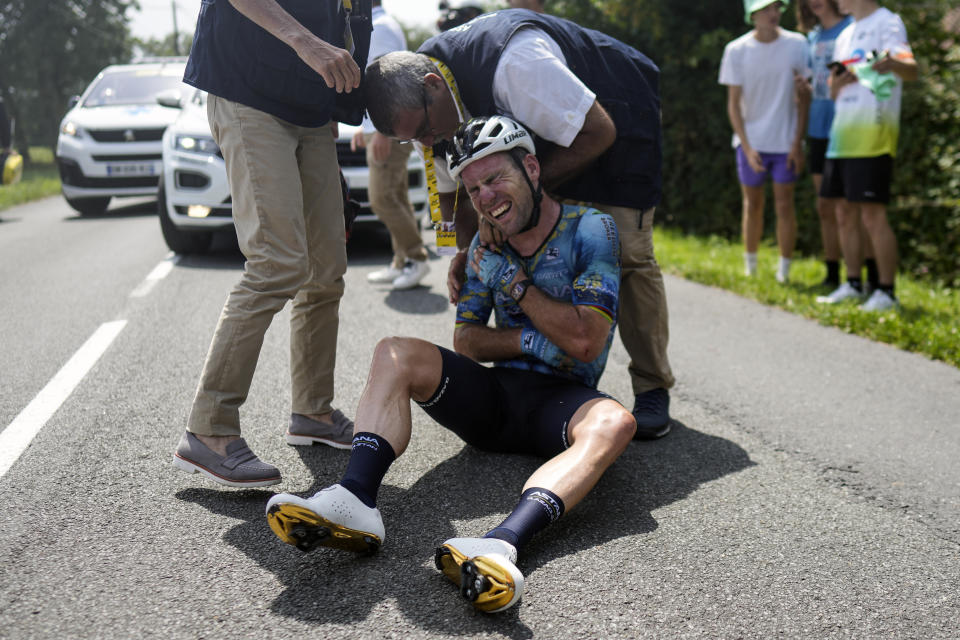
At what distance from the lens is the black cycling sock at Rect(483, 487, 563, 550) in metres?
2.63

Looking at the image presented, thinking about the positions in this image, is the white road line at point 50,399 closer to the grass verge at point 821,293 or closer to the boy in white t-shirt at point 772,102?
the grass verge at point 821,293

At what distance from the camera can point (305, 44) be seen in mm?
3100

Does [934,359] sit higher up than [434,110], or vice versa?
[434,110]

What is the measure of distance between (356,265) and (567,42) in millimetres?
5088

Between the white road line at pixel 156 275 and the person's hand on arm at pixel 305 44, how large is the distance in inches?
168

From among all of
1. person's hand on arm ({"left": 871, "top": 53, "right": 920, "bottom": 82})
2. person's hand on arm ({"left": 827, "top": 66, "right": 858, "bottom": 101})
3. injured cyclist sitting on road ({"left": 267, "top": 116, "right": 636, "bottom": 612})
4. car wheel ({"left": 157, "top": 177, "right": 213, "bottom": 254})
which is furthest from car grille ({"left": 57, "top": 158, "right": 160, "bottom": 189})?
injured cyclist sitting on road ({"left": 267, "top": 116, "right": 636, "bottom": 612})

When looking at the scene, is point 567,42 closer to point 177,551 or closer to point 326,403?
point 326,403

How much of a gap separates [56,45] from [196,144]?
31714mm

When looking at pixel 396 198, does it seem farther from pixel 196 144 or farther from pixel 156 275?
pixel 196 144

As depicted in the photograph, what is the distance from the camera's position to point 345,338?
5.63 metres

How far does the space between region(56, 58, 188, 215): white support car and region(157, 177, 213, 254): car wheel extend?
4305 mm

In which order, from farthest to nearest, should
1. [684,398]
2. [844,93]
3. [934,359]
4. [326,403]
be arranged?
[844,93] → [934,359] → [684,398] → [326,403]

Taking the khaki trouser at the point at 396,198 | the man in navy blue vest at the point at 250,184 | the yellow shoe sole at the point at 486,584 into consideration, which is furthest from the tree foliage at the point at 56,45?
the yellow shoe sole at the point at 486,584

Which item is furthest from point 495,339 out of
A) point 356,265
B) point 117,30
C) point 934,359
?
point 117,30
